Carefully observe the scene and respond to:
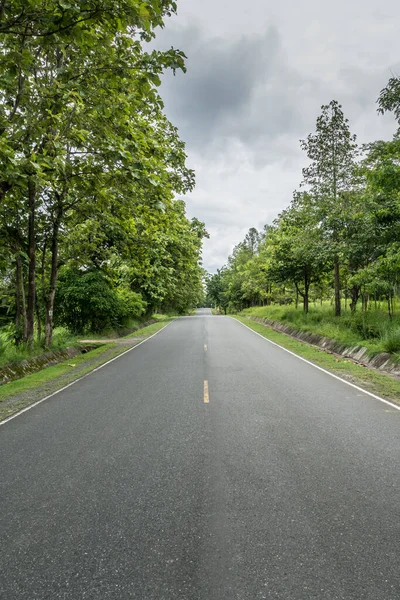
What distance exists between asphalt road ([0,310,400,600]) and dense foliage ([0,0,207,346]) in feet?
13.9

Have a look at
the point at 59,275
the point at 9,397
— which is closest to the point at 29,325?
A: the point at 9,397

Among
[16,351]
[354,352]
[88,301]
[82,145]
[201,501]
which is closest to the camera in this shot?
[201,501]

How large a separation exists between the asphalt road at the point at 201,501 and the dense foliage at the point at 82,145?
4.24 metres

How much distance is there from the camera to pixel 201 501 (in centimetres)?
345

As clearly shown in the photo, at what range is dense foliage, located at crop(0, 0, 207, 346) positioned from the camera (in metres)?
5.27

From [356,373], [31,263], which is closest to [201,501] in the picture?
[356,373]

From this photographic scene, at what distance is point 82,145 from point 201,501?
8.20m

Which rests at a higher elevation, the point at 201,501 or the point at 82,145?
the point at 82,145

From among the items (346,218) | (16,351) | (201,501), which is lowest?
(201,501)

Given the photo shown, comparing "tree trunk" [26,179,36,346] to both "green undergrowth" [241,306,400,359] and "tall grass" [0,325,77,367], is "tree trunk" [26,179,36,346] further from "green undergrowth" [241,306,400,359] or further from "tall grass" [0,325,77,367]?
"green undergrowth" [241,306,400,359]

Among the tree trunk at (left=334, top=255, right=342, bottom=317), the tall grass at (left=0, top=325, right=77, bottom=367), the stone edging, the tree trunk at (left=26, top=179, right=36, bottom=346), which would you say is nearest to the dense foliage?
the tree trunk at (left=26, top=179, right=36, bottom=346)

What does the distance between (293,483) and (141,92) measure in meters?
6.90

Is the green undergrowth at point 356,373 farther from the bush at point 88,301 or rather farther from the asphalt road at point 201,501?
the bush at point 88,301

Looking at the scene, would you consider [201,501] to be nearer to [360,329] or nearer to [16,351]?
[16,351]
